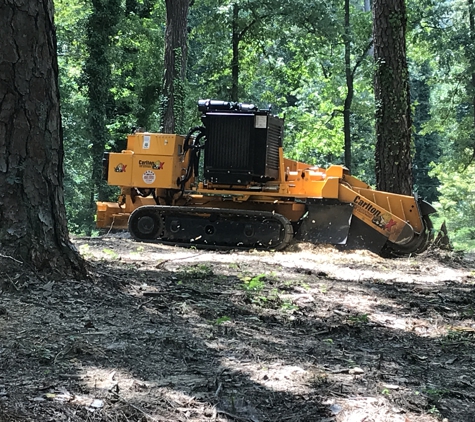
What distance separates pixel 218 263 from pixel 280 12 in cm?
1431

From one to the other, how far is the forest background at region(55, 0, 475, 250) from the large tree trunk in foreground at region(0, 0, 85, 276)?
12.2 m

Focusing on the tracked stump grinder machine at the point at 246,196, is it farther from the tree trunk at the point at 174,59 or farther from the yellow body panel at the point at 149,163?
the tree trunk at the point at 174,59

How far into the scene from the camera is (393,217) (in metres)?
10.7

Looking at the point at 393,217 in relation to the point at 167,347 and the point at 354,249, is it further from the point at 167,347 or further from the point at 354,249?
the point at 167,347

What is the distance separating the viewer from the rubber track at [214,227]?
37.2 ft

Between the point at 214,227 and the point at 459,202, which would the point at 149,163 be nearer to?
the point at 214,227

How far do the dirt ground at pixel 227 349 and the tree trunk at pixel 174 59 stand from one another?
10738 mm

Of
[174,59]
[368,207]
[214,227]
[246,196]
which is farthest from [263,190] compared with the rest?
[174,59]

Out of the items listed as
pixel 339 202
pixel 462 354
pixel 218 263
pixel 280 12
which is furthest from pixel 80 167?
pixel 462 354

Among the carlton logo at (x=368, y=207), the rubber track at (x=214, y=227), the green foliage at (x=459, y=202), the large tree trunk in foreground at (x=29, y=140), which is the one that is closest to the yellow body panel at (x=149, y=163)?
the rubber track at (x=214, y=227)

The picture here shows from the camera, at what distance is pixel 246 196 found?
1165 centimetres

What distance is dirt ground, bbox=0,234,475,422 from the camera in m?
2.87

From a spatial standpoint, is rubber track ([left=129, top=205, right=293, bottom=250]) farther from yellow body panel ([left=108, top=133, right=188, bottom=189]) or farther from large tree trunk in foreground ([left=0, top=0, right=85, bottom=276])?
large tree trunk in foreground ([left=0, top=0, right=85, bottom=276])

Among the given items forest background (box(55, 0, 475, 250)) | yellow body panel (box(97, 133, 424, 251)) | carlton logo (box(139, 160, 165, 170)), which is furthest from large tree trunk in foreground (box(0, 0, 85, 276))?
forest background (box(55, 0, 475, 250))
